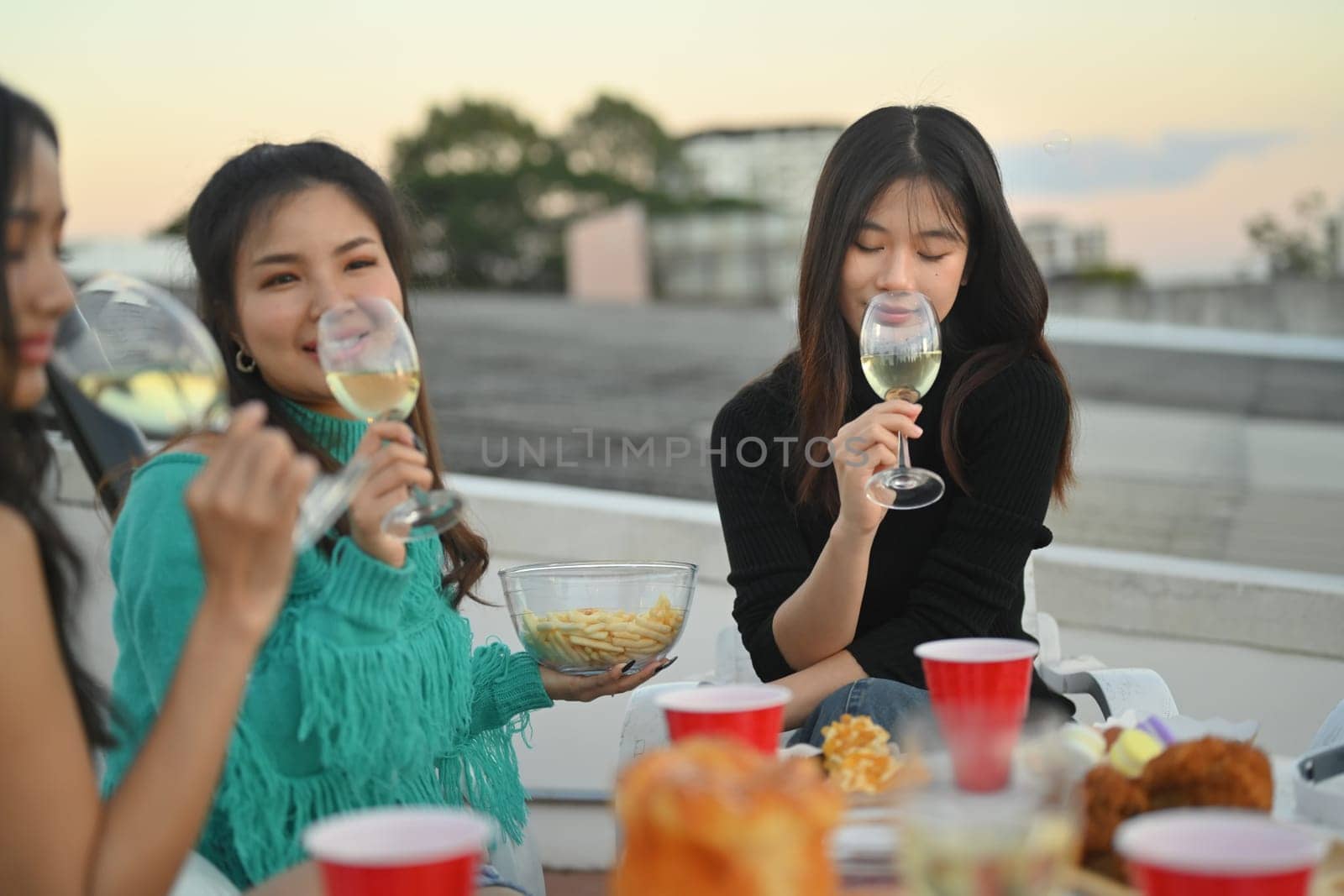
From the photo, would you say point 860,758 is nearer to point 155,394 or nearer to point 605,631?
point 605,631

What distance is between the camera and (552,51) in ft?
68.3

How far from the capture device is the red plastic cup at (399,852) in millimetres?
1201

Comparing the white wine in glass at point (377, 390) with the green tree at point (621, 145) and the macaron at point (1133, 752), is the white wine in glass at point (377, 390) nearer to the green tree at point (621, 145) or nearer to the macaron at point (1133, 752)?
the macaron at point (1133, 752)

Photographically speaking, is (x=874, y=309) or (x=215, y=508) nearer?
(x=215, y=508)

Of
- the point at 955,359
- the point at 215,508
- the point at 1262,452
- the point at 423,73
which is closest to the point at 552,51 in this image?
the point at 423,73

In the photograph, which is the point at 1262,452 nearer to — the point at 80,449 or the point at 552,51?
the point at 80,449

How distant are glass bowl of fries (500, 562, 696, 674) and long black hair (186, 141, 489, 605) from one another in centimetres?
37

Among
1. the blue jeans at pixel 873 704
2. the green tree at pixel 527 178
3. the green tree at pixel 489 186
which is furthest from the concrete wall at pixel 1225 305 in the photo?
the green tree at pixel 527 178

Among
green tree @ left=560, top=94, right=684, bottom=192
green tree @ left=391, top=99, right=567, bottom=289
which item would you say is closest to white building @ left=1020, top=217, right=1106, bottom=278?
green tree @ left=391, top=99, right=567, bottom=289

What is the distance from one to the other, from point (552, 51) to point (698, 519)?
17.2 metres

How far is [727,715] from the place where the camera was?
162 centimetres

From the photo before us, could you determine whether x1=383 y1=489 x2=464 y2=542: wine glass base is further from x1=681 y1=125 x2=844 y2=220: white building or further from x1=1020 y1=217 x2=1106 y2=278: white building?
x1=681 y1=125 x2=844 y2=220: white building

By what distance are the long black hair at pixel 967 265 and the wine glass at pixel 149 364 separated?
1.60 meters

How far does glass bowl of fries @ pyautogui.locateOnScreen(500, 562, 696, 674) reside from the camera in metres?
2.33
